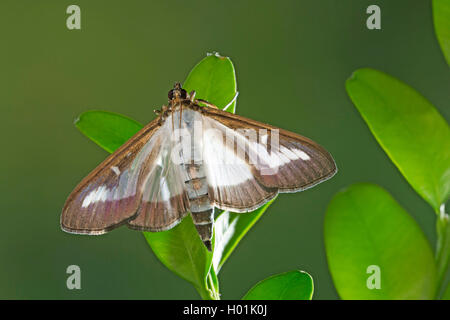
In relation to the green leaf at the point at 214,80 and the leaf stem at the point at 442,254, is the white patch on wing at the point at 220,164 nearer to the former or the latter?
the green leaf at the point at 214,80

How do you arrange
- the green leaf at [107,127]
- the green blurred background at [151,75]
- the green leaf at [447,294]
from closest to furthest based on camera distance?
the green leaf at [447,294]
the green leaf at [107,127]
the green blurred background at [151,75]

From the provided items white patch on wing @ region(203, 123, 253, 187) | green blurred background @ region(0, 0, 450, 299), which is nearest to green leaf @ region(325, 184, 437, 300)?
white patch on wing @ region(203, 123, 253, 187)

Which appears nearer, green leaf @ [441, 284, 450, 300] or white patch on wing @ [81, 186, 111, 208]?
green leaf @ [441, 284, 450, 300]

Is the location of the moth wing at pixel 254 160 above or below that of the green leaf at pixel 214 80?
below

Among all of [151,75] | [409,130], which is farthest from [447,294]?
[151,75]

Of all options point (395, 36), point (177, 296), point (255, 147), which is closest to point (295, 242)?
point (177, 296)

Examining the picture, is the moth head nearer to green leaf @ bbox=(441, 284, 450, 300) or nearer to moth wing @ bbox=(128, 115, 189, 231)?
moth wing @ bbox=(128, 115, 189, 231)

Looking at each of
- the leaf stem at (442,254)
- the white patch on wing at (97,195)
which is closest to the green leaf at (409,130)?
the leaf stem at (442,254)
